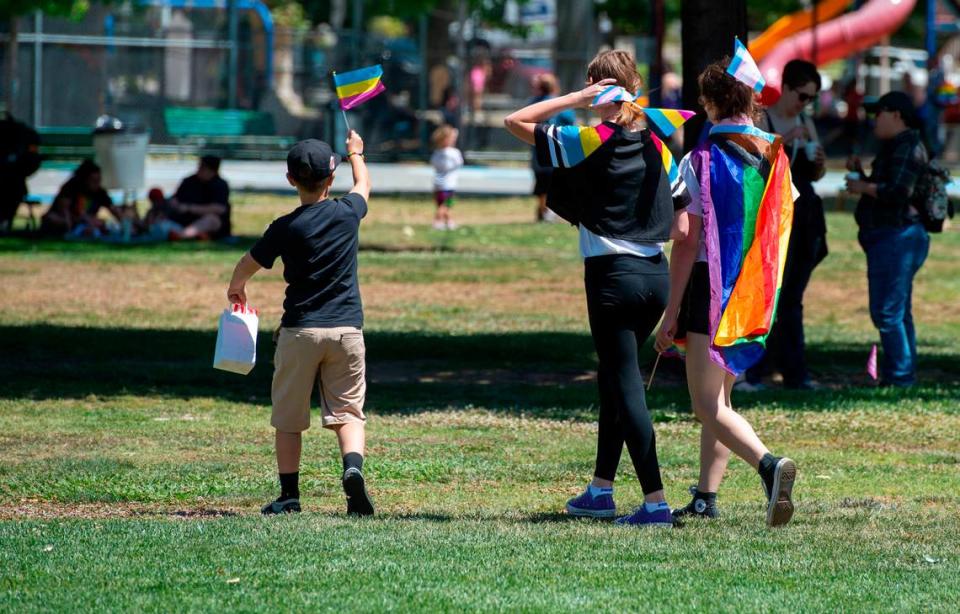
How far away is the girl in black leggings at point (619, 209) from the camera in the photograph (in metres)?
5.87

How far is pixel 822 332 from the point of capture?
13.4m

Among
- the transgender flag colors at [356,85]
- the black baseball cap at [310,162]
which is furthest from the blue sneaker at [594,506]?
the transgender flag colors at [356,85]

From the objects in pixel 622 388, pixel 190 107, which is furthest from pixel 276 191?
pixel 622 388

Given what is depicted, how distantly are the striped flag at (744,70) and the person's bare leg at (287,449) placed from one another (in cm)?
226

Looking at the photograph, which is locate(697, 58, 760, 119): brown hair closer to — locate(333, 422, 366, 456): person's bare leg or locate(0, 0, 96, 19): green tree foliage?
locate(333, 422, 366, 456): person's bare leg

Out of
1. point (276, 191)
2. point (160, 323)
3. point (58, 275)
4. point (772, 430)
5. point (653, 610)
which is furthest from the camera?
point (276, 191)

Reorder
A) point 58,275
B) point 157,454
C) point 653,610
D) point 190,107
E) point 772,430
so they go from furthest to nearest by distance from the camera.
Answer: point 190,107 → point 58,275 → point 772,430 → point 157,454 → point 653,610

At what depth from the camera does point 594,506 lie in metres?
6.41

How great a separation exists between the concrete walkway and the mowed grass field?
10170 mm

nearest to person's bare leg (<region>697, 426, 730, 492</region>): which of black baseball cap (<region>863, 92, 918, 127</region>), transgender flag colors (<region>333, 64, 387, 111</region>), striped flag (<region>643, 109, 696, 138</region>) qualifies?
striped flag (<region>643, 109, 696, 138</region>)

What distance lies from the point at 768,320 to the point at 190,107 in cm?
2729

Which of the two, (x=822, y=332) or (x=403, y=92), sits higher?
(x=403, y=92)

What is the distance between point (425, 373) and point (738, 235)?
5.38m

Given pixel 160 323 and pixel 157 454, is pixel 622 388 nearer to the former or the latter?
pixel 157 454
